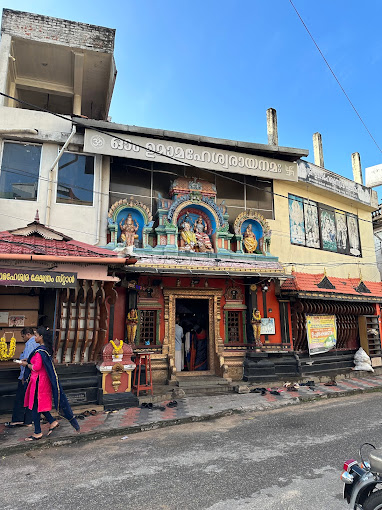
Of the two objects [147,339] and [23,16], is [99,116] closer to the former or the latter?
[23,16]

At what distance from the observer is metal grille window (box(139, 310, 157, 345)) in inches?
422

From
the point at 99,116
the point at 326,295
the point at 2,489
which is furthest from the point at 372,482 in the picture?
the point at 99,116

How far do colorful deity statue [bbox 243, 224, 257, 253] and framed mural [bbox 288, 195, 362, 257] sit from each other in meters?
2.23

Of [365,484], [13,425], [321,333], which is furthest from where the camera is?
[321,333]

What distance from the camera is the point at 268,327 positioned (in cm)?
1182

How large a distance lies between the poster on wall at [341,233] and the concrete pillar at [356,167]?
12.6ft

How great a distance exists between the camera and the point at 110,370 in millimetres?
8383

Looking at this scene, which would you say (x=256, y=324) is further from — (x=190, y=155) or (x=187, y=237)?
(x=190, y=155)

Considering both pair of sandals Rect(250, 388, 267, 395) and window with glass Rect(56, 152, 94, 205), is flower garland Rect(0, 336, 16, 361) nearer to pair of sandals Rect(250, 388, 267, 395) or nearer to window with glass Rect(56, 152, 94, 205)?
window with glass Rect(56, 152, 94, 205)

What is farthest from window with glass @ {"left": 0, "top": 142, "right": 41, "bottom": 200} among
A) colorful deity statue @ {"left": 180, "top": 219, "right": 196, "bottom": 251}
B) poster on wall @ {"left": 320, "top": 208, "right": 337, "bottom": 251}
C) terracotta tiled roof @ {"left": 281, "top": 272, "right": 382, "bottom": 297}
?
poster on wall @ {"left": 320, "top": 208, "right": 337, "bottom": 251}

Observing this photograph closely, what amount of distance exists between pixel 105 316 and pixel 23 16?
35.2 ft

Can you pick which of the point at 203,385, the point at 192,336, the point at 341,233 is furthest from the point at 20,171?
the point at 341,233

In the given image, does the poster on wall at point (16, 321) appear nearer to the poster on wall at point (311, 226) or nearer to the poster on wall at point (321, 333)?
the poster on wall at point (321, 333)

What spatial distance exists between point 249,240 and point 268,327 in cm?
319
